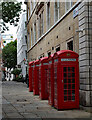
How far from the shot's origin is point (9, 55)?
232ft

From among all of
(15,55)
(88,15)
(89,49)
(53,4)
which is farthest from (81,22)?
(15,55)

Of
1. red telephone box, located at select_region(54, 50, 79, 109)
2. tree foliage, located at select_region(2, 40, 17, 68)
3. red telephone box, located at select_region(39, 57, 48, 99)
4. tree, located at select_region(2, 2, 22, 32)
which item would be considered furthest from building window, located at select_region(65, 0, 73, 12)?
tree foliage, located at select_region(2, 40, 17, 68)

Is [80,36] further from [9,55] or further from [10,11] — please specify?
[9,55]

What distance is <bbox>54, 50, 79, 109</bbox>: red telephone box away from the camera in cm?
1018

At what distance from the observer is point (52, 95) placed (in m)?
11.1

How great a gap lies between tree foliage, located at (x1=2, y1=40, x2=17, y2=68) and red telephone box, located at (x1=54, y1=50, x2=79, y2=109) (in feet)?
192

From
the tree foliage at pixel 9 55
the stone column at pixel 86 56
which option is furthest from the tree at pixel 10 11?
the tree foliage at pixel 9 55

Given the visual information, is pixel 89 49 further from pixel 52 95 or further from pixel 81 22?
pixel 52 95

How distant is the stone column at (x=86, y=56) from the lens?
10628 millimetres

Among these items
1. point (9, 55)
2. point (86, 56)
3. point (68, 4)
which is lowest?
point (86, 56)

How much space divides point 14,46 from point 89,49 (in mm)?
64307

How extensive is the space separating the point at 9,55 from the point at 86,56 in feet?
199

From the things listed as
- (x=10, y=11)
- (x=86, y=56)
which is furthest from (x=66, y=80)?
(x=10, y=11)

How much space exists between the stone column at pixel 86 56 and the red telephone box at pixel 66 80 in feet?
1.70
